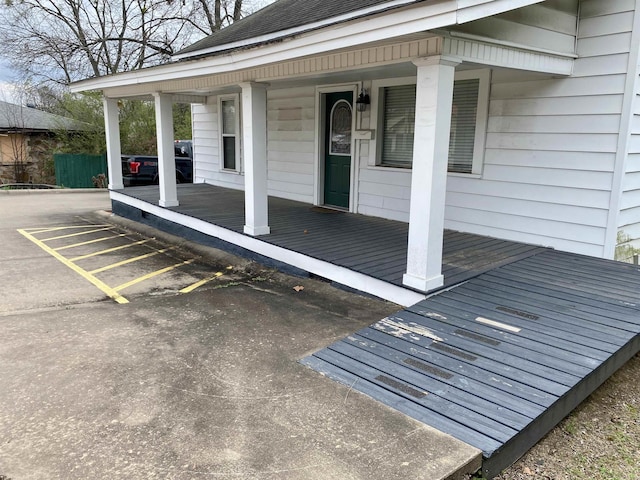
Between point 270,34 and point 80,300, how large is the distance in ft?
13.6

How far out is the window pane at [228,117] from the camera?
10586 millimetres

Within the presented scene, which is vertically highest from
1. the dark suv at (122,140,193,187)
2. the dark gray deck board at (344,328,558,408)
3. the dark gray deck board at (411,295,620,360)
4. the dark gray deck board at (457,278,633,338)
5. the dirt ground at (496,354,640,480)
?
the dark suv at (122,140,193,187)

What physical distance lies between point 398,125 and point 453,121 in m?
0.93

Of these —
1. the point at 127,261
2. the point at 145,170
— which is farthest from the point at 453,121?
the point at 145,170

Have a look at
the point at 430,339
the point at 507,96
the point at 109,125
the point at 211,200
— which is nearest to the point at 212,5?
the point at 109,125

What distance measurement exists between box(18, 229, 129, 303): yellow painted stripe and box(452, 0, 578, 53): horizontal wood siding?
4200 mm

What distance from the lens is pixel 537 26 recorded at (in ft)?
15.2

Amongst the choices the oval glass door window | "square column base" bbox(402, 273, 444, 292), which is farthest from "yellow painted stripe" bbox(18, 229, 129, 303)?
the oval glass door window

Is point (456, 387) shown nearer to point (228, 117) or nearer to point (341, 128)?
point (341, 128)

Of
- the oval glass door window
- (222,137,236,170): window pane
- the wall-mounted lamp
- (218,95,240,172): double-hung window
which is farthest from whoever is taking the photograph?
(222,137,236,170): window pane

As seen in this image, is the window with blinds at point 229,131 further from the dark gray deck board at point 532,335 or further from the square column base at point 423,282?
the dark gray deck board at point 532,335

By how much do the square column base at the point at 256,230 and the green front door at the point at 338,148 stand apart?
2189 mm

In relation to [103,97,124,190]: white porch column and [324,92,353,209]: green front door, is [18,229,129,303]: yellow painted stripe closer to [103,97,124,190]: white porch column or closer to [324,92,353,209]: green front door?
[103,97,124,190]: white porch column

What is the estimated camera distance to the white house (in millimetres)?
3980
